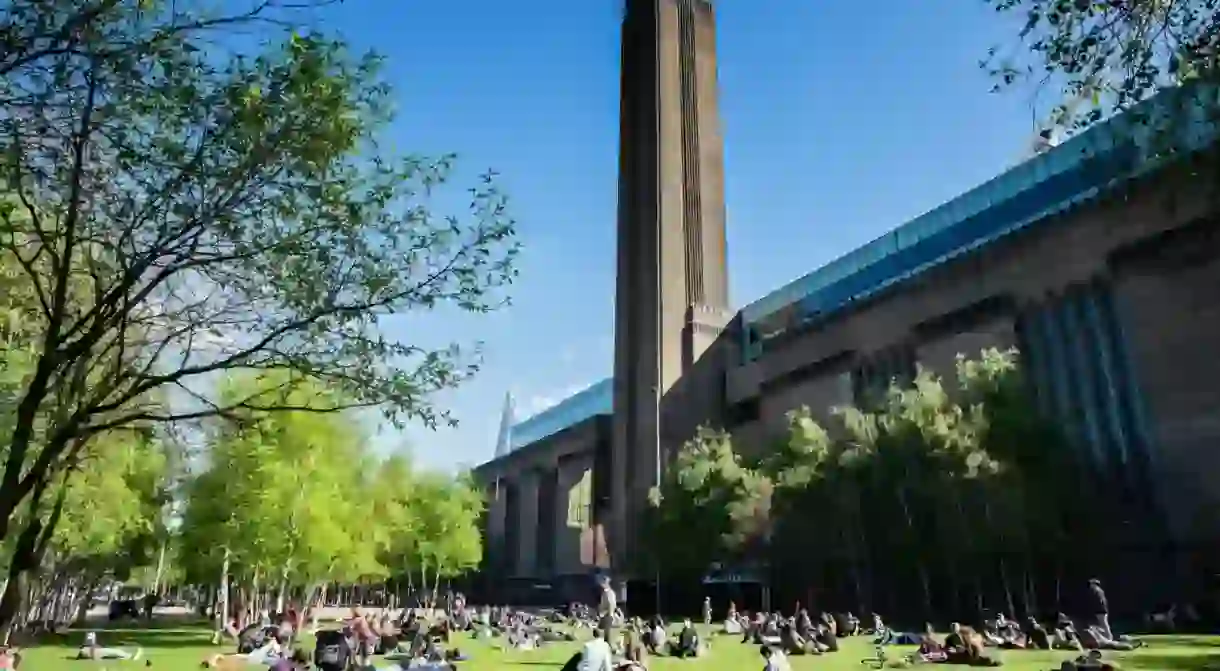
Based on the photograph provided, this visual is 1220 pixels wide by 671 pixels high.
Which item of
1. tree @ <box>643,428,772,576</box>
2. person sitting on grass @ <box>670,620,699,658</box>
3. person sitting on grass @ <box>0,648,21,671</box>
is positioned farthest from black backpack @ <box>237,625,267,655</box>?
tree @ <box>643,428,772,576</box>

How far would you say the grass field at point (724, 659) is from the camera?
20344 millimetres

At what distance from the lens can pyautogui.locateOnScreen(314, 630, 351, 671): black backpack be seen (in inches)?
661

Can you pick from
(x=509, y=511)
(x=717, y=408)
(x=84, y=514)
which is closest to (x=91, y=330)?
(x=84, y=514)

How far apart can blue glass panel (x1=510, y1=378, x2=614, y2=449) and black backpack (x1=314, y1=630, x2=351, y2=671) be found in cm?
7849

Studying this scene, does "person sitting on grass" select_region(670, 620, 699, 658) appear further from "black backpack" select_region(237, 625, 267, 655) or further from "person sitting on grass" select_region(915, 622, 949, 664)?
"black backpack" select_region(237, 625, 267, 655)

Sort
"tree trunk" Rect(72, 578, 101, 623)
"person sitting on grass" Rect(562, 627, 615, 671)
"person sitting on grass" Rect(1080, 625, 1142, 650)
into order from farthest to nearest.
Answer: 1. "tree trunk" Rect(72, 578, 101, 623)
2. "person sitting on grass" Rect(1080, 625, 1142, 650)
3. "person sitting on grass" Rect(562, 627, 615, 671)

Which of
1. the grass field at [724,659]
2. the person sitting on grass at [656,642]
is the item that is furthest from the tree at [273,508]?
the person sitting on grass at [656,642]

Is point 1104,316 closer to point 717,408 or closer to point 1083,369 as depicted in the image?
point 1083,369

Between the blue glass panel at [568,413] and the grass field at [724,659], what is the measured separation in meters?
66.7

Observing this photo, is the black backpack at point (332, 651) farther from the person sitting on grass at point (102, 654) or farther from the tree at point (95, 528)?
the person sitting on grass at point (102, 654)

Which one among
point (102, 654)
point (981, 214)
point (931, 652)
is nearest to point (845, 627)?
point (931, 652)

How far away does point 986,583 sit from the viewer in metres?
42.1

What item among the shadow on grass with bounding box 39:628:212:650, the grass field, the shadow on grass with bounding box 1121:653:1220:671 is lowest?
the shadow on grass with bounding box 39:628:212:650

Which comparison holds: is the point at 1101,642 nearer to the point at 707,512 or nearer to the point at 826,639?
the point at 826,639
